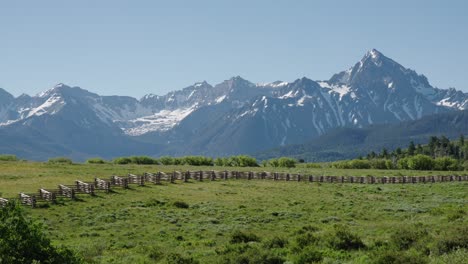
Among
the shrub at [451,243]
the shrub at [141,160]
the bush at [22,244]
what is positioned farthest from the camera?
the shrub at [141,160]

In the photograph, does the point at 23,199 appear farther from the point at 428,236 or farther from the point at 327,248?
the point at 428,236

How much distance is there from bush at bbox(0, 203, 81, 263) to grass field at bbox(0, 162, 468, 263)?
8.66 m

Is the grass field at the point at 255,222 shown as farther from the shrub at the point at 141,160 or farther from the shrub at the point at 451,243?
the shrub at the point at 141,160

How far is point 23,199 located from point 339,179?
191 feet

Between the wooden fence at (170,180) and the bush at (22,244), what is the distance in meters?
23.1

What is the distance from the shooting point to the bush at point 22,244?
1970 cm

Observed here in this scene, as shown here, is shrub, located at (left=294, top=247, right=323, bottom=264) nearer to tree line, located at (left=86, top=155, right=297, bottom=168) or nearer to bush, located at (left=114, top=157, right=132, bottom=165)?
tree line, located at (left=86, top=155, right=297, bottom=168)

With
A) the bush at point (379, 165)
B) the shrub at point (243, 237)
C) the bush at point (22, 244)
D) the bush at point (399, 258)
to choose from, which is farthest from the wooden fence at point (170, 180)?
the bush at point (379, 165)

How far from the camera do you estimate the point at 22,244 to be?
66.0ft

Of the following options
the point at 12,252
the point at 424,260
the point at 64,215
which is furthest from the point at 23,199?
the point at 424,260

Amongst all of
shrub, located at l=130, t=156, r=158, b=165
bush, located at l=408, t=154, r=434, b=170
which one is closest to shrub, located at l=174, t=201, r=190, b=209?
shrub, located at l=130, t=156, r=158, b=165

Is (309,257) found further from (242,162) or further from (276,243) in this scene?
(242,162)

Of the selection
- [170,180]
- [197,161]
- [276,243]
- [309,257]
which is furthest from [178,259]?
[197,161]

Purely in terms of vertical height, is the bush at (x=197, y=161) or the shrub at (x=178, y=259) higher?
the bush at (x=197, y=161)
